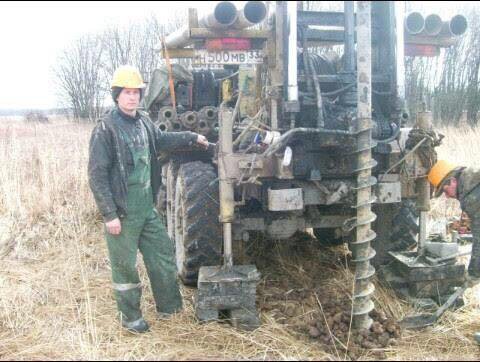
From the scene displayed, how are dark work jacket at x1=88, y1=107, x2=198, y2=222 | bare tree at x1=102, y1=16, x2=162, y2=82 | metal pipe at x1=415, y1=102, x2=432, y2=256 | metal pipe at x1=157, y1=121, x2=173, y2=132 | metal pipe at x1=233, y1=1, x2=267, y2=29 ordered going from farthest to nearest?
1. bare tree at x1=102, y1=16, x2=162, y2=82
2. metal pipe at x1=157, y1=121, x2=173, y2=132
3. metal pipe at x1=415, y1=102, x2=432, y2=256
4. metal pipe at x1=233, y1=1, x2=267, y2=29
5. dark work jacket at x1=88, y1=107, x2=198, y2=222

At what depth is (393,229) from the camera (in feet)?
17.9

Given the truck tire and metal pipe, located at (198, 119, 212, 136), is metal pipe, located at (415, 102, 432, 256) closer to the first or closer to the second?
the truck tire

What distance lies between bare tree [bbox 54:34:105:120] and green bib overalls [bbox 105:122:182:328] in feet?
44.9

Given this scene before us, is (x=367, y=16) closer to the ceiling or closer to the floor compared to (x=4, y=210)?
closer to the ceiling

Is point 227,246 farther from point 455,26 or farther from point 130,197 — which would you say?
A: point 455,26

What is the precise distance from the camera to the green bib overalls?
4.21 meters

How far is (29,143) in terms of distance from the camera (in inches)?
384

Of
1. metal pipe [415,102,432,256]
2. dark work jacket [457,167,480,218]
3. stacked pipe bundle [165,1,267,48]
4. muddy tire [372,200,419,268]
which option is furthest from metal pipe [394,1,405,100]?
stacked pipe bundle [165,1,267,48]

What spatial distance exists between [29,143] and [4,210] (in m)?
2.26

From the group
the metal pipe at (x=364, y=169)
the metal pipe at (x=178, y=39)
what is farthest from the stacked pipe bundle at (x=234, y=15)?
the metal pipe at (x=364, y=169)

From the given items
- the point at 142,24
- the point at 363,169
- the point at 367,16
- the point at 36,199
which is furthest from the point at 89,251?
the point at 142,24

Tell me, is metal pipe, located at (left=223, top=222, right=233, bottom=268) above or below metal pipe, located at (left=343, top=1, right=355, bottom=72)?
below

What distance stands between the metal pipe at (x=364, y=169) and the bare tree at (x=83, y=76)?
1457cm

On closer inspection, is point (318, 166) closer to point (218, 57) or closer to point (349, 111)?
point (349, 111)
